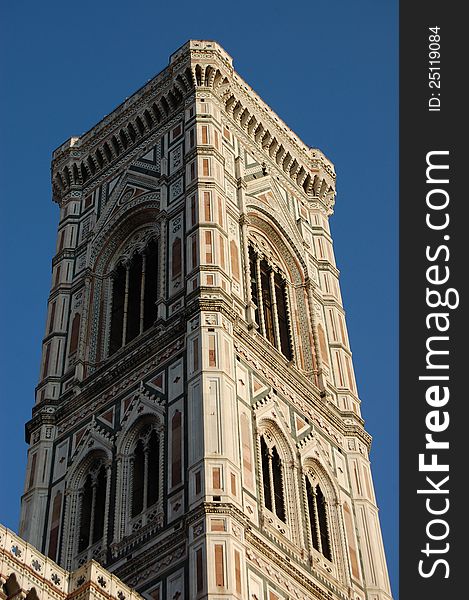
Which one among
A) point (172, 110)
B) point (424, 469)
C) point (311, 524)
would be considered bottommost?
point (424, 469)

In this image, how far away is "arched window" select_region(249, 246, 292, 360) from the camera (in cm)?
2759

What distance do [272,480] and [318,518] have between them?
141 centimetres

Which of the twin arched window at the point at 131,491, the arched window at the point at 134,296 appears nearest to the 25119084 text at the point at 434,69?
the twin arched window at the point at 131,491

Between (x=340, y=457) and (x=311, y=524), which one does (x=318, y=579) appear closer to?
(x=311, y=524)

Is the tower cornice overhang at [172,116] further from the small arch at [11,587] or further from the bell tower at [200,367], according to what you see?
the small arch at [11,587]

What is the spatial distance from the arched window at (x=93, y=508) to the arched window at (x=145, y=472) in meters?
0.76

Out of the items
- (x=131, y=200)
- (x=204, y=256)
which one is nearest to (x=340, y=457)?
(x=204, y=256)

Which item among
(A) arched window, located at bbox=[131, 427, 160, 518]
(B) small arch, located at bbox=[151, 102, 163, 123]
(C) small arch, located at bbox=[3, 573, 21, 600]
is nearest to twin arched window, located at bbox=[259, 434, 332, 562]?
(A) arched window, located at bbox=[131, 427, 160, 518]

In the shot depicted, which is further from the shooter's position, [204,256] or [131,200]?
[131,200]

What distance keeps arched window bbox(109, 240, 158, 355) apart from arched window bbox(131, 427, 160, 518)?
346cm

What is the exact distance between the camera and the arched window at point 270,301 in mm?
27594

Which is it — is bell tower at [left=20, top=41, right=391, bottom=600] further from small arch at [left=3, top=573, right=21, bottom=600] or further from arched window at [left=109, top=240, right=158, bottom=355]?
small arch at [left=3, top=573, right=21, bottom=600]

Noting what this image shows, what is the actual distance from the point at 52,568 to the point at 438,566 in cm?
483

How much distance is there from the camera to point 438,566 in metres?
16.4
